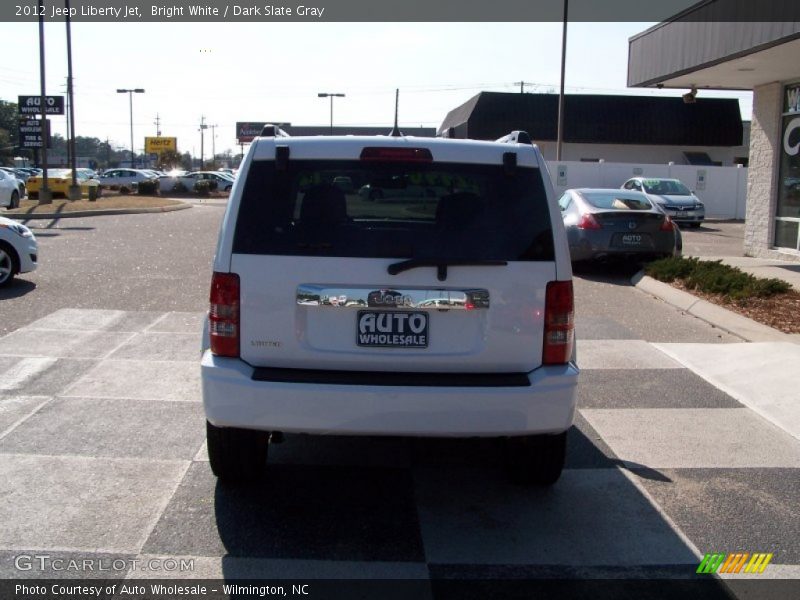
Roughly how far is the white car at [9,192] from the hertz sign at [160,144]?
8114 centimetres

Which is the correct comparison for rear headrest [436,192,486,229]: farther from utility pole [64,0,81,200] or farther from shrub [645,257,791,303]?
utility pole [64,0,81,200]

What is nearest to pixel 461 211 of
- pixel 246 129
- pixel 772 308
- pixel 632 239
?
pixel 772 308

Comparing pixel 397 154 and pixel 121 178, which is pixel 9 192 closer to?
pixel 397 154

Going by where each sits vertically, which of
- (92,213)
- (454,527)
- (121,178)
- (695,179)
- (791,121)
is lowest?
(454,527)

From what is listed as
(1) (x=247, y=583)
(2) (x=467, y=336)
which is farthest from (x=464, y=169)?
(1) (x=247, y=583)

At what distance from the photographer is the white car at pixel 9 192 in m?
27.8

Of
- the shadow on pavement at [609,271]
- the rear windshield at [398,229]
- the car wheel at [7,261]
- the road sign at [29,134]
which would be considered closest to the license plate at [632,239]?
the shadow on pavement at [609,271]

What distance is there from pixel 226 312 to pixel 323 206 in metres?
0.76

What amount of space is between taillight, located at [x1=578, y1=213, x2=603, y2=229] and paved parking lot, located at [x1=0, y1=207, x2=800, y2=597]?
5.88 meters

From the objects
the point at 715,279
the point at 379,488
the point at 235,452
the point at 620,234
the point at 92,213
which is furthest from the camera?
the point at 92,213

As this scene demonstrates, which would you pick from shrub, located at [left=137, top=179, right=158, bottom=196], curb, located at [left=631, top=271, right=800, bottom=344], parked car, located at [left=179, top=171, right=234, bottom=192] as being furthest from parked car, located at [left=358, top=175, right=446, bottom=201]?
parked car, located at [left=179, top=171, right=234, bottom=192]

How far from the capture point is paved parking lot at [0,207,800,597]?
4250 mm

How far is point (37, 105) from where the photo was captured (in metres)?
34.8

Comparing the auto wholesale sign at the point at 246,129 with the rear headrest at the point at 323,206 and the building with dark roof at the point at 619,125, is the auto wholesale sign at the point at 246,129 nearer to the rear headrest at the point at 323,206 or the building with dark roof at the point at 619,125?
the building with dark roof at the point at 619,125
